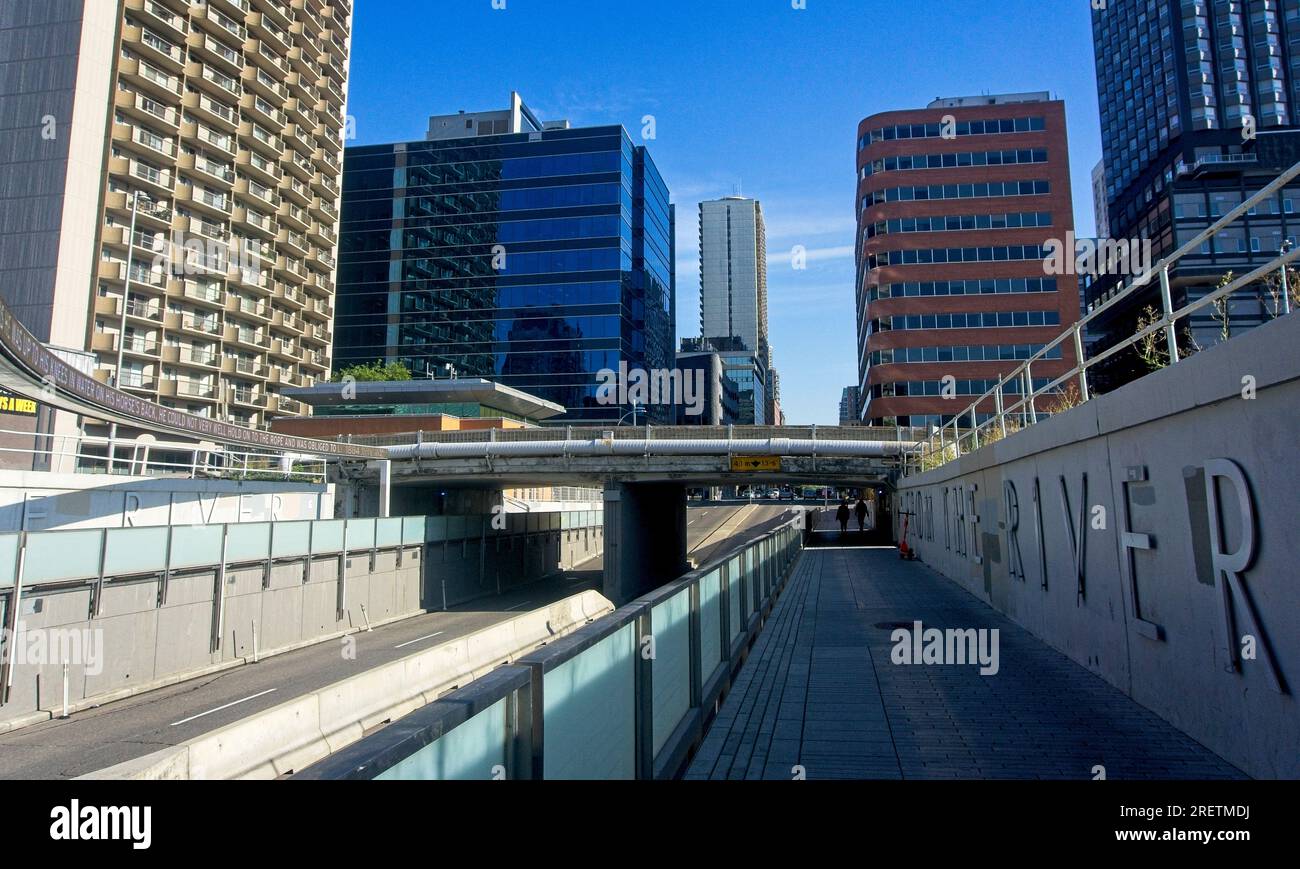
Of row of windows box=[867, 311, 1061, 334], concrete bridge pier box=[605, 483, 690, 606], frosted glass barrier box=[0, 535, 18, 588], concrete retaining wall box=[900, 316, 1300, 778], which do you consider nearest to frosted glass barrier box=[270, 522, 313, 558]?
frosted glass barrier box=[0, 535, 18, 588]

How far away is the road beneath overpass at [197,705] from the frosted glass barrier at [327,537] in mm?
2801

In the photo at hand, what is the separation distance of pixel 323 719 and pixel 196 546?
1123 centimetres

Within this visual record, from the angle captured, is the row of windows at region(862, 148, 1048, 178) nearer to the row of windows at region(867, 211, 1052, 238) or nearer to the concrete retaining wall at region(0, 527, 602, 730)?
the row of windows at region(867, 211, 1052, 238)

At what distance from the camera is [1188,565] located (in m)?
5.71

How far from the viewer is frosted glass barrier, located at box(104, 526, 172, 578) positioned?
51.2 feet

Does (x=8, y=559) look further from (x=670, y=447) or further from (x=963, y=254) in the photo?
(x=963, y=254)

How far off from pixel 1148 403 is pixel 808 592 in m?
11.9

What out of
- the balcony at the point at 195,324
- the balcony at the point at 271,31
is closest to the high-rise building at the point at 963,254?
the balcony at the point at 271,31

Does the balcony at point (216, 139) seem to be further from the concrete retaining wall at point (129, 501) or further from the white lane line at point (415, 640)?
the white lane line at point (415, 640)

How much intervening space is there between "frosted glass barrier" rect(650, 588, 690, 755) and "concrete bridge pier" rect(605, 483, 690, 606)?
81.7ft
